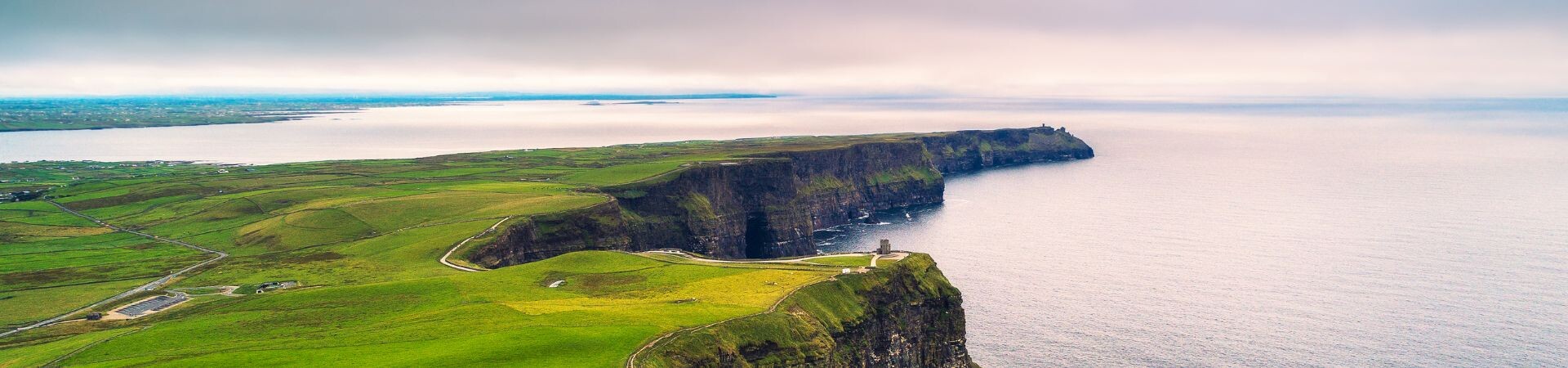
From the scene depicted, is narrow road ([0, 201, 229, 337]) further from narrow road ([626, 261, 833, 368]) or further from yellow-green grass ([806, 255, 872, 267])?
yellow-green grass ([806, 255, 872, 267])

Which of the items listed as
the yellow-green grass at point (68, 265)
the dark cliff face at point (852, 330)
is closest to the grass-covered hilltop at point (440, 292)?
the dark cliff face at point (852, 330)

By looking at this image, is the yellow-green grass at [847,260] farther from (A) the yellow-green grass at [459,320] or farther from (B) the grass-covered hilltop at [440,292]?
(A) the yellow-green grass at [459,320]

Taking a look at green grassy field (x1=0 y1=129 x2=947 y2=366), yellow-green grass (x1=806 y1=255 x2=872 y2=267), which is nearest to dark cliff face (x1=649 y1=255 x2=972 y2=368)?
green grassy field (x1=0 y1=129 x2=947 y2=366)

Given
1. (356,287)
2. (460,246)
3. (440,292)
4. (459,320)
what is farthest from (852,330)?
(460,246)

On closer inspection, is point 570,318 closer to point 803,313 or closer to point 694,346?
point 694,346

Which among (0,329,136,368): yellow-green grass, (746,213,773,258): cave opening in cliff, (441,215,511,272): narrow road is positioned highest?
(441,215,511,272): narrow road

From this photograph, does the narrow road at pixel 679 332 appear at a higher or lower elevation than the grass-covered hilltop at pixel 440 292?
higher
